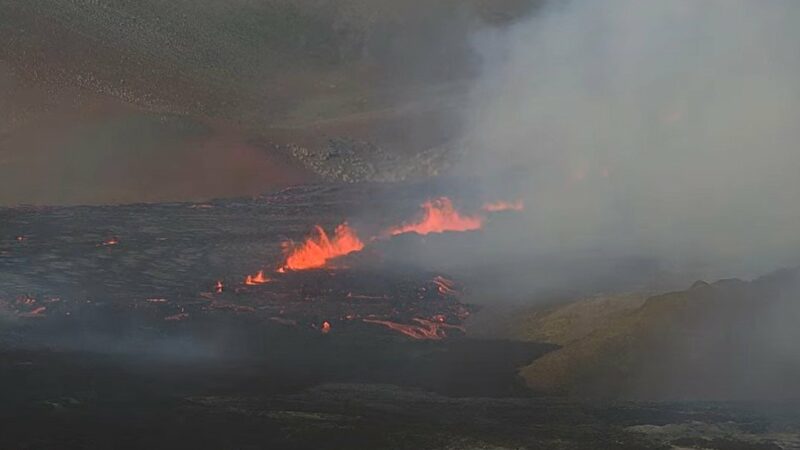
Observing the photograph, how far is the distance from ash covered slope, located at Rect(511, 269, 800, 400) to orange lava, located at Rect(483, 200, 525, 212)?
2788 cm

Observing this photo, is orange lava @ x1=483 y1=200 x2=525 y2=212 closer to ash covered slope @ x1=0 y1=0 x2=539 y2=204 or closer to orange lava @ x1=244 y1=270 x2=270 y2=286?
ash covered slope @ x1=0 y1=0 x2=539 y2=204

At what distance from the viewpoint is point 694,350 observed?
26.3 m

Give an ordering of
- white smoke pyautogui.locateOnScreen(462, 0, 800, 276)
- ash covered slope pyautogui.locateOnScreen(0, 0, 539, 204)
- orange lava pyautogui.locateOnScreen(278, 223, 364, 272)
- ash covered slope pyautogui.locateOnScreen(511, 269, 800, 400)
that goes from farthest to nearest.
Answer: ash covered slope pyautogui.locateOnScreen(0, 0, 539, 204) → white smoke pyautogui.locateOnScreen(462, 0, 800, 276) → orange lava pyautogui.locateOnScreen(278, 223, 364, 272) → ash covered slope pyautogui.locateOnScreen(511, 269, 800, 400)

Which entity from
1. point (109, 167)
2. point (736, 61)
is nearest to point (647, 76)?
point (736, 61)

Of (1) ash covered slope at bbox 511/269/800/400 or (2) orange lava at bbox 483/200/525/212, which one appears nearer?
(1) ash covered slope at bbox 511/269/800/400

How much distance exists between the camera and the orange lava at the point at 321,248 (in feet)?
136

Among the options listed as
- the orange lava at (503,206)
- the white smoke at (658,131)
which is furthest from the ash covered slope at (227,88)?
the orange lava at (503,206)

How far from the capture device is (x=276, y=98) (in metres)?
93.8

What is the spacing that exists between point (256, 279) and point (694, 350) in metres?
18.1

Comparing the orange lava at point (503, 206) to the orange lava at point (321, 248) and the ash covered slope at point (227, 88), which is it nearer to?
the orange lava at point (321, 248)

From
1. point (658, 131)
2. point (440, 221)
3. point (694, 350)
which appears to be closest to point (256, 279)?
point (694, 350)

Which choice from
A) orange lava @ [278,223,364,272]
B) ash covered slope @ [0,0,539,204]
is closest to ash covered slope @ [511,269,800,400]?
orange lava @ [278,223,364,272]

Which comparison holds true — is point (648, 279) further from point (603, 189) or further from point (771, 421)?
point (603, 189)

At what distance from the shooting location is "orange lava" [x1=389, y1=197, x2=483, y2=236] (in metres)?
51.1
